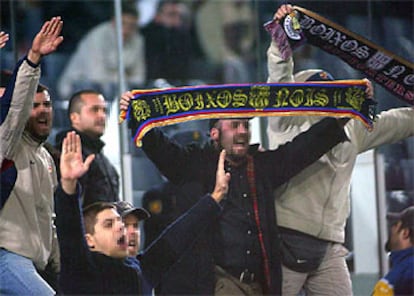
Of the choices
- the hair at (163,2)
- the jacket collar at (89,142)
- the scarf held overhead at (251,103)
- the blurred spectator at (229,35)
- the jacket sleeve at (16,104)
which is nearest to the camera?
the jacket sleeve at (16,104)

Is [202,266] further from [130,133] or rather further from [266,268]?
[130,133]

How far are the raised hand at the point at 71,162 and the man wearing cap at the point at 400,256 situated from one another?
0.96m

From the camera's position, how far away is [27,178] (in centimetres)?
427

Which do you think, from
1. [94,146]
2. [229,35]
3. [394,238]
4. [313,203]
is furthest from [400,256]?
[229,35]

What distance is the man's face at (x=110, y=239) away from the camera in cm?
440

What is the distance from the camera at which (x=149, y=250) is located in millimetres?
4445

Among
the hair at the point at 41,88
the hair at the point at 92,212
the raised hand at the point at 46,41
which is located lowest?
the hair at the point at 92,212

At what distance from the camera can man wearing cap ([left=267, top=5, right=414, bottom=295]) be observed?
439cm

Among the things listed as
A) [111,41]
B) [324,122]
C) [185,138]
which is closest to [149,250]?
[185,138]

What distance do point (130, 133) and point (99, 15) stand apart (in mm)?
1371

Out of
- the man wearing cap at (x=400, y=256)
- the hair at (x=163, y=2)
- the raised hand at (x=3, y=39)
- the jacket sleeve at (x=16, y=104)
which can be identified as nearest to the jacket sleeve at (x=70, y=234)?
the jacket sleeve at (x=16, y=104)

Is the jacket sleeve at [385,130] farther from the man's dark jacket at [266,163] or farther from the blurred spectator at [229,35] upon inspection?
the blurred spectator at [229,35]

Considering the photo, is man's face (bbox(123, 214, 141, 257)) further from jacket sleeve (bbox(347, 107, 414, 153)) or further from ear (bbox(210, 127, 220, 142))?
jacket sleeve (bbox(347, 107, 414, 153))

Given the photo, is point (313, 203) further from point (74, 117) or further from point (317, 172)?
point (74, 117)
